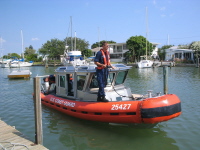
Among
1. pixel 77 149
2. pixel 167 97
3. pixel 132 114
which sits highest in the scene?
pixel 167 97

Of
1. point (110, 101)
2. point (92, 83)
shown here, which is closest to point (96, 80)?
point (92, 83)

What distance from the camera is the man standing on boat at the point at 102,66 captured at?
762cm

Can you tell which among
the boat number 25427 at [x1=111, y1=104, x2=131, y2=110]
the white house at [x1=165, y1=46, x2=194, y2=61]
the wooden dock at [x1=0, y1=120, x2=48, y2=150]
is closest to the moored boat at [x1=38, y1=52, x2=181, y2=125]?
the boat number 25427 at [x1=111, y1=104, x2=131, y2=110]

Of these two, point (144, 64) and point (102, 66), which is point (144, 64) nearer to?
point (144, 64)

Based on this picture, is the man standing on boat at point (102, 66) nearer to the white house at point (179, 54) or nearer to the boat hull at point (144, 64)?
the boat hull at point (144, 64)

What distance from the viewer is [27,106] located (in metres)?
12.7

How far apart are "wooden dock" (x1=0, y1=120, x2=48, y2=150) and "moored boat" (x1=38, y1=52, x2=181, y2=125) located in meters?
2.59

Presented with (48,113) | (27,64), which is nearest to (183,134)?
(48,113)

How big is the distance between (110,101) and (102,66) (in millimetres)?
1333

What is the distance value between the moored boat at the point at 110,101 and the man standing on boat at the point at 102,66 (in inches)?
14.1

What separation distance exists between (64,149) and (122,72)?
158 inches

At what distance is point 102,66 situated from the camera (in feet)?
25.1

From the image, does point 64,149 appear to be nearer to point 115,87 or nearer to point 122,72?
point 115,87

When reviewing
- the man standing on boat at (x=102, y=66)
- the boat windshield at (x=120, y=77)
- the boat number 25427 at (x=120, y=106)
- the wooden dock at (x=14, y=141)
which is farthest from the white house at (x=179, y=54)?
the wooden dock at (x=14, y=141)
